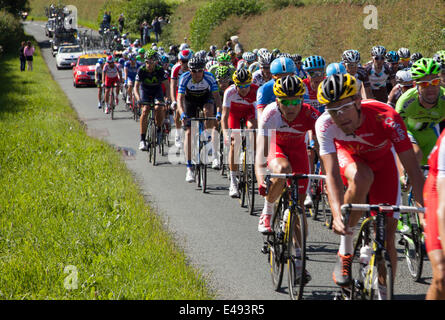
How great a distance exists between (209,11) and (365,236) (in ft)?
133

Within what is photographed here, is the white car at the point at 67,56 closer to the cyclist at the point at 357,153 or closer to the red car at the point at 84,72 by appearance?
the red car at the point at 84,72

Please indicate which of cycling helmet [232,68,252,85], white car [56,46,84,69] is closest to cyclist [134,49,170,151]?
cycling helmet [232,68,252,85]

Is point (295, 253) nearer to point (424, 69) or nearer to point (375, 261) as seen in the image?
point (375, 261)

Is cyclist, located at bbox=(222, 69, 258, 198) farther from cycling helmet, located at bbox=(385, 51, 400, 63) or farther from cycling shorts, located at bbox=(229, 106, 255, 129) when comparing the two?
cycling helmet, located at bbox=(385, 51, 400, 63)

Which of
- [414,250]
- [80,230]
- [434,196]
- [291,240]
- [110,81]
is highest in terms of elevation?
[110,81]

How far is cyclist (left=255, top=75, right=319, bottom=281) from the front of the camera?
21.0ft

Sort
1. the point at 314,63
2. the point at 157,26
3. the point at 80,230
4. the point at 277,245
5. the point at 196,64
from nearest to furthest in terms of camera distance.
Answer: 1. the point at 277,245
2. the point at 80,230
3. the point at 314,63
4. the point at 196,64
5. the point at 157,26

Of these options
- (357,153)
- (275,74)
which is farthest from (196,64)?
(357,153)

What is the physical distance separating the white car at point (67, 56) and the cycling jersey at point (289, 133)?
38652 mm

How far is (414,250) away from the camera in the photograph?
6.73 m

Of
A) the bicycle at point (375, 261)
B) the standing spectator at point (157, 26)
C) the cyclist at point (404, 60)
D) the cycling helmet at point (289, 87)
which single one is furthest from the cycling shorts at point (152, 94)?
the standing spectator at point (157, 26)

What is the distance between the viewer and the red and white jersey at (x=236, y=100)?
10234 millimetres

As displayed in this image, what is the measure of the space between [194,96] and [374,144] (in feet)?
22.9
